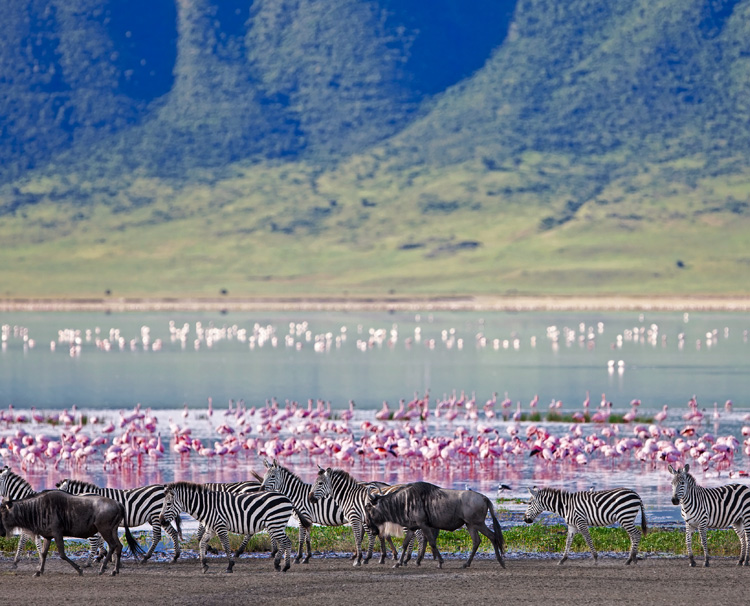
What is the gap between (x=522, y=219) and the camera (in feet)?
466

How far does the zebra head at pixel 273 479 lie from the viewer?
50.3ft

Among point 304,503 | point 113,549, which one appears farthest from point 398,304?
point 113,549

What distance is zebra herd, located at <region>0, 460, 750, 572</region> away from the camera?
47.8 ft

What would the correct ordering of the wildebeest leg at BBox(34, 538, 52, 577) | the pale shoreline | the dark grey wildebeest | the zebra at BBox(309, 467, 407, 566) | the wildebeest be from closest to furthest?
the wildebeest → the wildebeest leg at BBox(34, 538, 52, 577) → the dark grey wildebeest → the zebra at BBox(309, 467, 407, 566) → the pale shoreline

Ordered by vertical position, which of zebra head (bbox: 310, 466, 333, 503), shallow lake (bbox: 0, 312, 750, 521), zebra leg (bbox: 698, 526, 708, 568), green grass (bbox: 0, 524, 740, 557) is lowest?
green grass (bbox: 0, 524, 740, 557)

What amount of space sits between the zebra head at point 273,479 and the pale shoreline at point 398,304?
94293 millimetres

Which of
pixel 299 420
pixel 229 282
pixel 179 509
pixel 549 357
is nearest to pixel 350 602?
pixel 179 509

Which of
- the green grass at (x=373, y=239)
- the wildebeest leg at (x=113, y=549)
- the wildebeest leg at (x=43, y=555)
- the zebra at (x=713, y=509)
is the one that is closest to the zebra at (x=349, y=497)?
the wildebeest leg at (x=113, y=549)

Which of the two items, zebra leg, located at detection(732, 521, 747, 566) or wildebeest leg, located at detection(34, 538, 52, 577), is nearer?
wildebeest leg, located at detection(34, 538, 52, 577)

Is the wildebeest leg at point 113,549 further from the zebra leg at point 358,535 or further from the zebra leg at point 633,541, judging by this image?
the zebra leg at point 633,541

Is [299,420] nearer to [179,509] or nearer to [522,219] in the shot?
[179,509]

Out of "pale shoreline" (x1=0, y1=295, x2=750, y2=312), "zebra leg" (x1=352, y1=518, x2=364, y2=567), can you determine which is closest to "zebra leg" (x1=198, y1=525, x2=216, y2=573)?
"zebra leg" (x1=352, y1=518, x2=364, y2=567)

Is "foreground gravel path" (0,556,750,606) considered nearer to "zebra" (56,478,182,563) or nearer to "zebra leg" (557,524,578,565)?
"zebra leg" (557,524,578,565)

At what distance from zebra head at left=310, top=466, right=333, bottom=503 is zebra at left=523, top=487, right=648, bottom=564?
2184 mm
